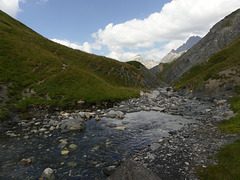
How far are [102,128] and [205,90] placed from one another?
40.5 meters

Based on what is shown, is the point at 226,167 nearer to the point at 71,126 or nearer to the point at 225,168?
the point at 225,168

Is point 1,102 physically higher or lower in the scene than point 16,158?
higher

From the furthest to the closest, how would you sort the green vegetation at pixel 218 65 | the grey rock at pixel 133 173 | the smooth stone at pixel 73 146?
1. the green vegetation at pixel 218 65
2. the smooth stone at pixel 73 146
3. the grey rock at pixel 133 173

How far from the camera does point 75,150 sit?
11.7 meters

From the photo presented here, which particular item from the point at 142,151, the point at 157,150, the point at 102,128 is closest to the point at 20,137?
the point at 102,128

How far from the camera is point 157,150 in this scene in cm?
1142

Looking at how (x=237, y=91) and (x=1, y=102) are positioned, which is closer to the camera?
(x=1, y=102)

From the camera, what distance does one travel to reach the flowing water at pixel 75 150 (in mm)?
8932

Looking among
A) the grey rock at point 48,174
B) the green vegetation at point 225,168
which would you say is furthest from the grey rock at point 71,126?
the green vegetation at point 225,168

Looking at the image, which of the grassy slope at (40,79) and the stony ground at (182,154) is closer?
the stony ground at (182,154)

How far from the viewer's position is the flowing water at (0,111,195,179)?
8.93 metres

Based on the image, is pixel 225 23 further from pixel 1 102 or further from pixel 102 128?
pixel 1 102

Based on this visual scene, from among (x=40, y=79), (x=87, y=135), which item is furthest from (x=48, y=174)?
(x=40, y=79)

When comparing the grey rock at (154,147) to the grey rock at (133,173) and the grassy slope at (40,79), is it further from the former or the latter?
the grassy slope at (40,79)
